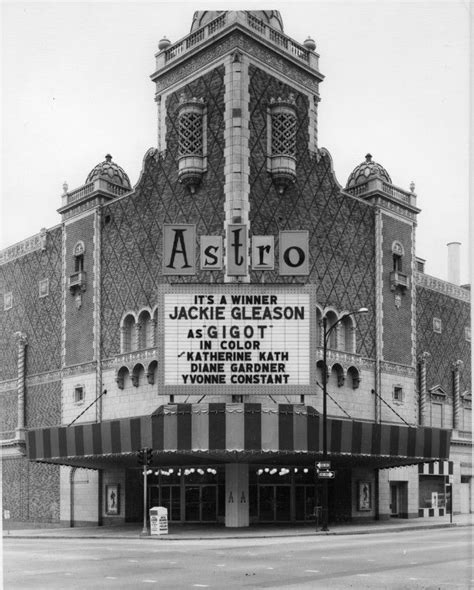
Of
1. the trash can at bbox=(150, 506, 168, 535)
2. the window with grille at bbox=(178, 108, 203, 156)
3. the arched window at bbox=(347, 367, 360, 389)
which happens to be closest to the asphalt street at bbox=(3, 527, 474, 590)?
the trash can at bbox=(150, 506, 168, 535)

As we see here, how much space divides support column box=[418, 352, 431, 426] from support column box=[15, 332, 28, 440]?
23448mm

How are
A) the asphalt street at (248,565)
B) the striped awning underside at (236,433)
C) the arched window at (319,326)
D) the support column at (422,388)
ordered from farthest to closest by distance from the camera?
the support column at (422,388) < the arched window at (319,326) < the striped awning underside at (236,433) < the asphalt street at (248,565)

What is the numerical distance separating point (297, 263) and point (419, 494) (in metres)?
24.7

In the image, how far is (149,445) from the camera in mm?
39344

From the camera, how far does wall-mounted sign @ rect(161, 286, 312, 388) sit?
3453 centimetres

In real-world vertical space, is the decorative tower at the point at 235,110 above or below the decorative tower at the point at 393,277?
above

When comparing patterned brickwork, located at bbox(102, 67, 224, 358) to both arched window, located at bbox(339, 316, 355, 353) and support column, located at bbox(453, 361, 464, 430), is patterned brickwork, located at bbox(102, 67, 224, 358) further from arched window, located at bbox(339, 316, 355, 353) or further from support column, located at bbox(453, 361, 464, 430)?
support column, located at bbox(453, 361, 464, 430)

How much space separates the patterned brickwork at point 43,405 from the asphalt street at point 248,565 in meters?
20.4

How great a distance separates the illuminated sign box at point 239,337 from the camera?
113ft

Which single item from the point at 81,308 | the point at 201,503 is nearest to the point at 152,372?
the point at 201,503

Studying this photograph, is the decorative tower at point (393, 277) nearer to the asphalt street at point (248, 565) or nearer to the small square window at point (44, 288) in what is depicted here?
the asphalt street at point (248, 565)

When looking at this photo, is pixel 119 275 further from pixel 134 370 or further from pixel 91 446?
pixel 91 446

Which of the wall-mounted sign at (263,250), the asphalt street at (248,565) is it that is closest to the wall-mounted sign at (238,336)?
the wall-mounted sign at (263,250)

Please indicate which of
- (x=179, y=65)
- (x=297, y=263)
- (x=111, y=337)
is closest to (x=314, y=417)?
(x=297, y=263)
